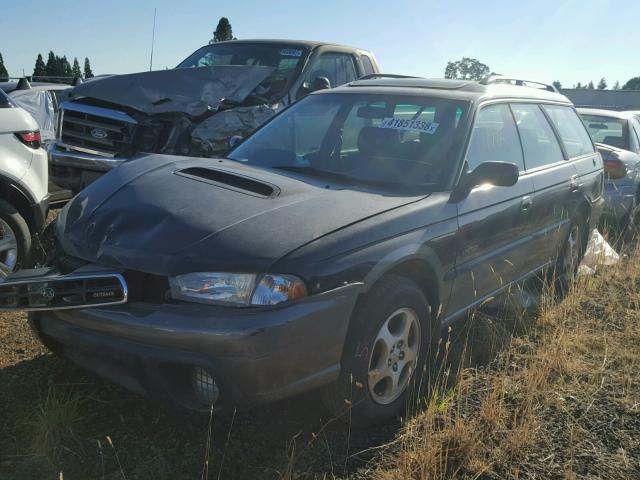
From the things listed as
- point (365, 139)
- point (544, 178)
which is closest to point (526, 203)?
point (544, 178)

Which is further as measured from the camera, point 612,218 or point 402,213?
point 612,218

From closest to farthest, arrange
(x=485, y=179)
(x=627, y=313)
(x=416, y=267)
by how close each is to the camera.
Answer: (x=416, y=267)
(x=485, y=179)
(x=627, y=313)

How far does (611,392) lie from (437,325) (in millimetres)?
1175

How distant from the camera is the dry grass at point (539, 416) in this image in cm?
283

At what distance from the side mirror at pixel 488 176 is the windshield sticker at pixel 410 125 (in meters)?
0.41

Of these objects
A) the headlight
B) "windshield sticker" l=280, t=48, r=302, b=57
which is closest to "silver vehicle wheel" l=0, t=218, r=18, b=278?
the headlight

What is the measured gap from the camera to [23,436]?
283 centimetres

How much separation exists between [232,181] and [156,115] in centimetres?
340

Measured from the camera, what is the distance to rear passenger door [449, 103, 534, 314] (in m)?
3.61

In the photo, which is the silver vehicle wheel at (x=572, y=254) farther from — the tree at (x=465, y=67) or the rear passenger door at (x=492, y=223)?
the tree at (x=465, y=67)

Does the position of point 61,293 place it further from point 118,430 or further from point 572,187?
point 572,187

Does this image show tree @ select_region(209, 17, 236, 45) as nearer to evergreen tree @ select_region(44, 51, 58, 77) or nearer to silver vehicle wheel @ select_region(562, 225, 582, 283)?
evergreen tree @ select_region(44, 51, 58, 77)

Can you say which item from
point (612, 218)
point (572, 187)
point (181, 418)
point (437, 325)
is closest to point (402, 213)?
point (437, 325)

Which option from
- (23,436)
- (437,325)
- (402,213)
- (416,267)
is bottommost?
(23,436)
